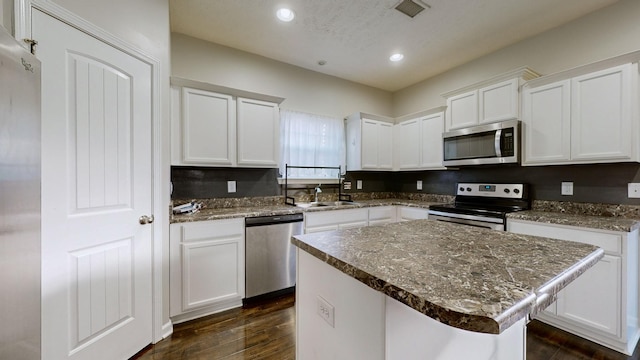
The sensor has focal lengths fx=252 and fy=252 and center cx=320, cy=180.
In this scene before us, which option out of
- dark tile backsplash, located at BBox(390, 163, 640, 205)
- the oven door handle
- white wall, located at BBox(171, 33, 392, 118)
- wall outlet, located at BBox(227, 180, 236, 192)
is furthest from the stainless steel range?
wall outlet, located at BBox(227, 180, 236, 192)

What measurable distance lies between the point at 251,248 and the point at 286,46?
2.28 m

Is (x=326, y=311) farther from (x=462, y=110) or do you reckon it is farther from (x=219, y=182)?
(x=462, y=110)

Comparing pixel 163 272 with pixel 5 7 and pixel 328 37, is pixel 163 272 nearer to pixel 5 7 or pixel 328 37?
pixel 5 7

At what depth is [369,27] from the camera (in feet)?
8.36

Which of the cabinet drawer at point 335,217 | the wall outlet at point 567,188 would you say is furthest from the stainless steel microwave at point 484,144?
the cabinet drawer at point 335,217

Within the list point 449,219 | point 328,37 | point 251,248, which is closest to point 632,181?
point 449,219

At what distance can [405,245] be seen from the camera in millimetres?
1121

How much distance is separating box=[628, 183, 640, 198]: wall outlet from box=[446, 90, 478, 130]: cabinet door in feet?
4.32

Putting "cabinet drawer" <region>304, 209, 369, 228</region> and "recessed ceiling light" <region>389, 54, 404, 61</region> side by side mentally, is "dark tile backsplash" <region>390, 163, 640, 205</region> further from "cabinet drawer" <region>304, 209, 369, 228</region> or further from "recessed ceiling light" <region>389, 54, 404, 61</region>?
"recessed ceiling light" <region>389, 54, 404, 61</region>

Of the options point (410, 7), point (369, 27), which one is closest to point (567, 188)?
point (410, 7)

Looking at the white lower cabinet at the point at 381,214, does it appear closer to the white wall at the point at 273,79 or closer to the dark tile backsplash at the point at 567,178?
the dark tile backsplash at the point at 567,178

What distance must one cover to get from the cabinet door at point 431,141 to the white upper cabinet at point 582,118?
3.08 ft

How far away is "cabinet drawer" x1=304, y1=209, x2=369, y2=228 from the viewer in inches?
110

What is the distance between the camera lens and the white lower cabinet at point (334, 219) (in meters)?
2.78
